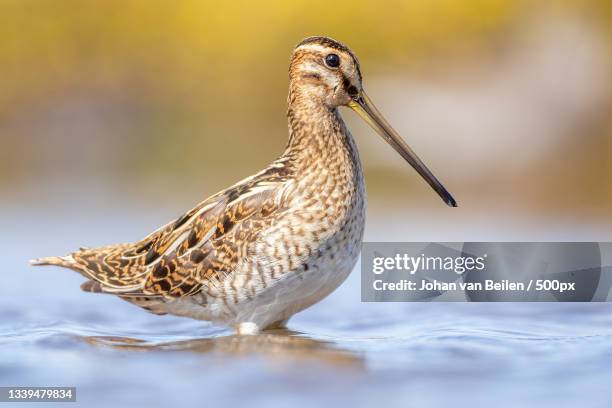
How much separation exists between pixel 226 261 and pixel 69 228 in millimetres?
4653

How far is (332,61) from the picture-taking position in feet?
23.0

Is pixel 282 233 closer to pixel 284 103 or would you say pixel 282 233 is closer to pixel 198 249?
pixel 198 249

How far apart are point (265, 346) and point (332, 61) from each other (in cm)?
171

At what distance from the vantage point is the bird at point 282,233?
666cm

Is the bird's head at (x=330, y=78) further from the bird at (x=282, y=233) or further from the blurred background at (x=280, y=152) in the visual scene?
the blurred background at (x=280, y=152)

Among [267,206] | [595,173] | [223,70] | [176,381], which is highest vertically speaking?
[223,70]

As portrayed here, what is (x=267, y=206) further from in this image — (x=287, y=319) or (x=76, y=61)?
(x=76, y=61)

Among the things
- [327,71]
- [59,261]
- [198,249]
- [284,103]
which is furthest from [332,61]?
[284,103]

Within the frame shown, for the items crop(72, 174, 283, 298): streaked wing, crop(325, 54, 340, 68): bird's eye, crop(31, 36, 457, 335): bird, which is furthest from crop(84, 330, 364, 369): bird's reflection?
crop(325, 54, 340, 68): bird's eye

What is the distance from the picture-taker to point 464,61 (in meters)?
14.9

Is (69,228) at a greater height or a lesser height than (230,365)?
greater

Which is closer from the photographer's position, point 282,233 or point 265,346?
point 265,346

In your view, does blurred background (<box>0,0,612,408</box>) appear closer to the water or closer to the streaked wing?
the water

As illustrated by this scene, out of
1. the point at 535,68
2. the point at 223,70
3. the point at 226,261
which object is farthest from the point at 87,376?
the point at 223,70
